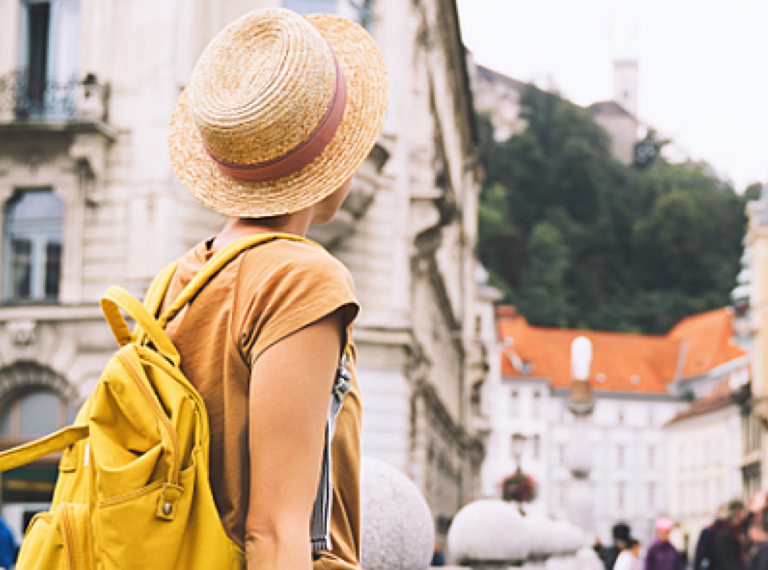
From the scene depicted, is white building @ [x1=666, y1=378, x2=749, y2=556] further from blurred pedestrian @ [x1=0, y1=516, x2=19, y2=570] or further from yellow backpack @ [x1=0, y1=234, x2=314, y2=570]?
yellow backpack @ [x1=0, y1=234, x2=314, y2=570]

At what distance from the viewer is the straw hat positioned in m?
1.84

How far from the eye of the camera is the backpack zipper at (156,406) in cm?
155

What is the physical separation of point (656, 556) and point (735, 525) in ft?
7.06

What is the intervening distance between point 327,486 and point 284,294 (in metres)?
0.35

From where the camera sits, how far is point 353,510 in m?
1.92

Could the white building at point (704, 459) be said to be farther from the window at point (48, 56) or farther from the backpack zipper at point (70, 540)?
the backpack zipper at point (70, 540)

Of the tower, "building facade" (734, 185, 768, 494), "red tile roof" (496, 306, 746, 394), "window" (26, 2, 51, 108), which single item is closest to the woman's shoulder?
"window" (26, 2, 51, 108)

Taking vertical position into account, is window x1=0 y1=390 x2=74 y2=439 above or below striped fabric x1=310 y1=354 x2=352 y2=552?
above

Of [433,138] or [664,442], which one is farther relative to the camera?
[664,442]

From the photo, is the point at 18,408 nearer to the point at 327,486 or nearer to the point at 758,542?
the point at 758,542

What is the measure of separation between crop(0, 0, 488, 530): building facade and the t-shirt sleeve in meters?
15.4

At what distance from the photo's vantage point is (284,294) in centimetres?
165

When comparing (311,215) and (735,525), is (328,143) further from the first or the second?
(735,525)

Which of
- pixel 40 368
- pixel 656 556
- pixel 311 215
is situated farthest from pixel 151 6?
pixel 311 215
